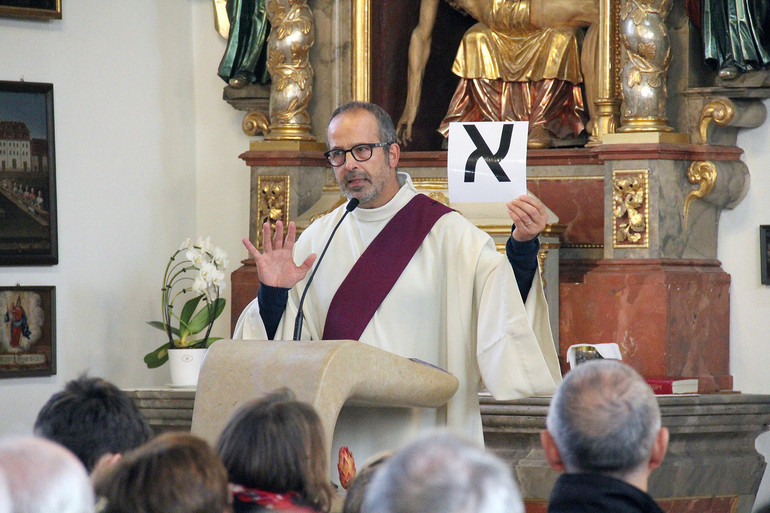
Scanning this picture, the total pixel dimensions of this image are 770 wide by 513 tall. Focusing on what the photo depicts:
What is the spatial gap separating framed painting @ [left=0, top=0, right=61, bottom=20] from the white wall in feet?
0.28

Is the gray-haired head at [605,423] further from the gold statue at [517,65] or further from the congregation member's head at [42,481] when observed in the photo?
the gold statue at [517,65]

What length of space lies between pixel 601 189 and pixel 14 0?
3425 millimetres

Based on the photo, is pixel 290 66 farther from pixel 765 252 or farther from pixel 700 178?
pixel 765 252

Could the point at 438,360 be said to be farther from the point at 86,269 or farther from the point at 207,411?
the point at 86,269

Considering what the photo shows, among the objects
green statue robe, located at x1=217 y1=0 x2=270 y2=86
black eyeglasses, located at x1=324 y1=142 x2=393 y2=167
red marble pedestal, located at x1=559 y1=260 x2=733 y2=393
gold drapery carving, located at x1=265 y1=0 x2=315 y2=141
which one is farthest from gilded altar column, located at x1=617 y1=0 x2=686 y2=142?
black eyeglasses, located at x1=324 y1=142 x2=393 y2=167

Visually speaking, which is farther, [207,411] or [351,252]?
[351,252]

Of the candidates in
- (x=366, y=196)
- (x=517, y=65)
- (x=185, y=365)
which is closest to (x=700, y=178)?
(x=517, y=65)

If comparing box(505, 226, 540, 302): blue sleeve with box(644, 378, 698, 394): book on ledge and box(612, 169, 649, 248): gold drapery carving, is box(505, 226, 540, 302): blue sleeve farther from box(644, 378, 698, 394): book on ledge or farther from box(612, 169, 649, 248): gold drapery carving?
box(612, 169, 649, 248): gold drapery carving

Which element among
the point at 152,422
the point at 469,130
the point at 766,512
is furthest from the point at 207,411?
the point at 152,422

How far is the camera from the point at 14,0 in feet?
22.9

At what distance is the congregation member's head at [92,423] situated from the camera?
8.18ft

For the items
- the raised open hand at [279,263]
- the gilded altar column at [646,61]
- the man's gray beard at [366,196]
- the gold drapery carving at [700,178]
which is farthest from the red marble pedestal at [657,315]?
the raised open hand at [279,263]

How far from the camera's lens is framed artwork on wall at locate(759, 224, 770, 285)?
262 inches

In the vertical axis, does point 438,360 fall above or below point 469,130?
below
